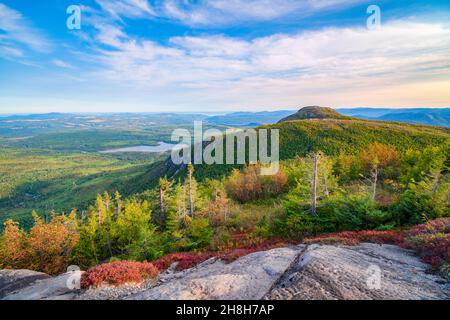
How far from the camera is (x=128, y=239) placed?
3466 centimetres

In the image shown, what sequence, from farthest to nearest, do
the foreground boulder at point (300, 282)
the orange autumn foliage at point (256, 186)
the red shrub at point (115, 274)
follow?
1. the orange autumn foliage at point (256, 186)
2. the red shrub at point (115, 274)
3. the foreground boulder at point (300, 282)

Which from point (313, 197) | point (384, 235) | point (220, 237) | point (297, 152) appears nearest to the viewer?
point (384, 235)

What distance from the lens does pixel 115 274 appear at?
12.0 metres

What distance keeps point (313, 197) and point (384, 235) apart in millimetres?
5995

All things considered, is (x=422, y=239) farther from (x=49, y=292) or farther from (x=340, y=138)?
(x=340, y=138)

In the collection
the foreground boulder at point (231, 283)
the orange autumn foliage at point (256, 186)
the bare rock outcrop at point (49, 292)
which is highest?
the foreground boulder at point (231, 283)

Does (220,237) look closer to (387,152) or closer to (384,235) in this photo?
(384,235)

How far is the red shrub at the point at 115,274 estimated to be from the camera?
455 inches

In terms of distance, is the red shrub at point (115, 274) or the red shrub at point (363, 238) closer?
the red shrub at point (115, 274)

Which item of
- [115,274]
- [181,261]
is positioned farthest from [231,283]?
[181,261]

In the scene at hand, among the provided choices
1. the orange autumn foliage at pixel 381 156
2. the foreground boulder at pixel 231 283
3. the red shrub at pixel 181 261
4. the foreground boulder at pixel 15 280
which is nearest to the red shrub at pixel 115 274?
the foreground boulder at pixel 231 283

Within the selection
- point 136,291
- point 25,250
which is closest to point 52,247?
point 25,250

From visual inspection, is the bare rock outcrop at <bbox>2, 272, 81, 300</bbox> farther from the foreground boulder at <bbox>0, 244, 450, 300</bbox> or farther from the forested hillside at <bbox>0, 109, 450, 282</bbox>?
the forested hillside at <bbox>0, 109, 450, 282</bbox>

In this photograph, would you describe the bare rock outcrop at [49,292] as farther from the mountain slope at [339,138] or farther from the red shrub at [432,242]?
the mountain slope at [339,138]
